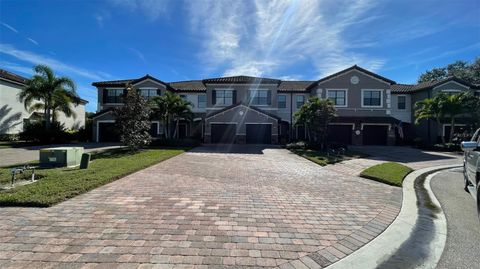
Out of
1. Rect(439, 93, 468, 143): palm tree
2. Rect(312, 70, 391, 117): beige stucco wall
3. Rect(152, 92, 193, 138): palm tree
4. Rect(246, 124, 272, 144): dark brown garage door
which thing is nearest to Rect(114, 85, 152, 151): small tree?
Rect(152, 92, 193, 138): palm tree

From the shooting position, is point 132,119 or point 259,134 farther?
point 259,134

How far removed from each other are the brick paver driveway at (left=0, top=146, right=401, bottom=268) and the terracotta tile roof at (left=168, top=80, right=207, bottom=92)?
932 inches

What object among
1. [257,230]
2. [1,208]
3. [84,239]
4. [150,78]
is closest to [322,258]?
[257,230]

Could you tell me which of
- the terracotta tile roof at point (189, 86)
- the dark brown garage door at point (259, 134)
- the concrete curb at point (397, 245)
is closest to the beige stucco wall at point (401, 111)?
the dark brown garage door at point (259, 134)

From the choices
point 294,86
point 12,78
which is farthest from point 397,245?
point 12,78

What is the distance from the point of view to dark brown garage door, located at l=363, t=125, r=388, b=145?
27031mm

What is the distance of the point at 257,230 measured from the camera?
436 cm

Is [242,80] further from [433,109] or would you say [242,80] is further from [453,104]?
[453,104]

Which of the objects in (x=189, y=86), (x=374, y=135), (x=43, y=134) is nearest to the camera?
(x=43, y=134)

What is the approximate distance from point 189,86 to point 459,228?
2997 centimetres

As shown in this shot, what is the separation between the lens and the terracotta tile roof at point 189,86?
3013 centimetres

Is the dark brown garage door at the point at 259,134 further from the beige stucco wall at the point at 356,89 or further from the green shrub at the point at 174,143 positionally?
the beige stucco wall at the point at 356,89

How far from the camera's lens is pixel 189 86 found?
31.8 meters

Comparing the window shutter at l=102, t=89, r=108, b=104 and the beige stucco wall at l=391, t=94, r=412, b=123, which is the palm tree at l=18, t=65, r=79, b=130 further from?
the beige stucco wall at l=391, t=94, r=412, b=123
